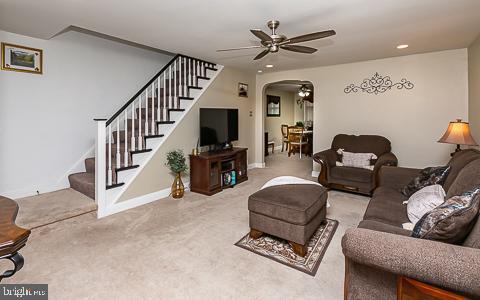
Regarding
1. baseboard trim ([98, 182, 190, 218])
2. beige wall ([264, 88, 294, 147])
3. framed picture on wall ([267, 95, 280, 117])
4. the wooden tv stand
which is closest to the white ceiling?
the wooden tv stand

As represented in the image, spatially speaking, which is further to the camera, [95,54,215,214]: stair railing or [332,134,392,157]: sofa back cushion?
[332,134,392,157]: sofa back cushion

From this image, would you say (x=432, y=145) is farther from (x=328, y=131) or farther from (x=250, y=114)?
Answer: (x=250, y=114)

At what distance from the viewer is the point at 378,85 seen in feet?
15.3

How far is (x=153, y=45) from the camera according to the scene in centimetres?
380

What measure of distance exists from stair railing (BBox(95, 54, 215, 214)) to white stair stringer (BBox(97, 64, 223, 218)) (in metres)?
0.06

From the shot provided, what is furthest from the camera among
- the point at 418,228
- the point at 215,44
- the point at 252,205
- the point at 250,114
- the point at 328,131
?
the point at 250,114

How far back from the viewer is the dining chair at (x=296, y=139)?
8.30m

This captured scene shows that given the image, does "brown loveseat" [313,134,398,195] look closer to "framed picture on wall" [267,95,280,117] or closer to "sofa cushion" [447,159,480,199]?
"sofa cushion" [447,159,480,199]

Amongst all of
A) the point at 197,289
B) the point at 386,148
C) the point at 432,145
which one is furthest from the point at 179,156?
the point at 432,145

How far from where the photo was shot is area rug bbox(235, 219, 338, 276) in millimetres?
2197

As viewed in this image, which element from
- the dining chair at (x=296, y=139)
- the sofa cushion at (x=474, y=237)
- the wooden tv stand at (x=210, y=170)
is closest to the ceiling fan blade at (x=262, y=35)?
the sofa cushion at (x=474, y=237)

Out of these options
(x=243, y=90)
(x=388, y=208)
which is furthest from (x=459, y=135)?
(x=243, y=90)

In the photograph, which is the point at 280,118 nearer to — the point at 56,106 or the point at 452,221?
the point at 56,106

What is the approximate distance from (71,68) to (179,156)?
2188mm
